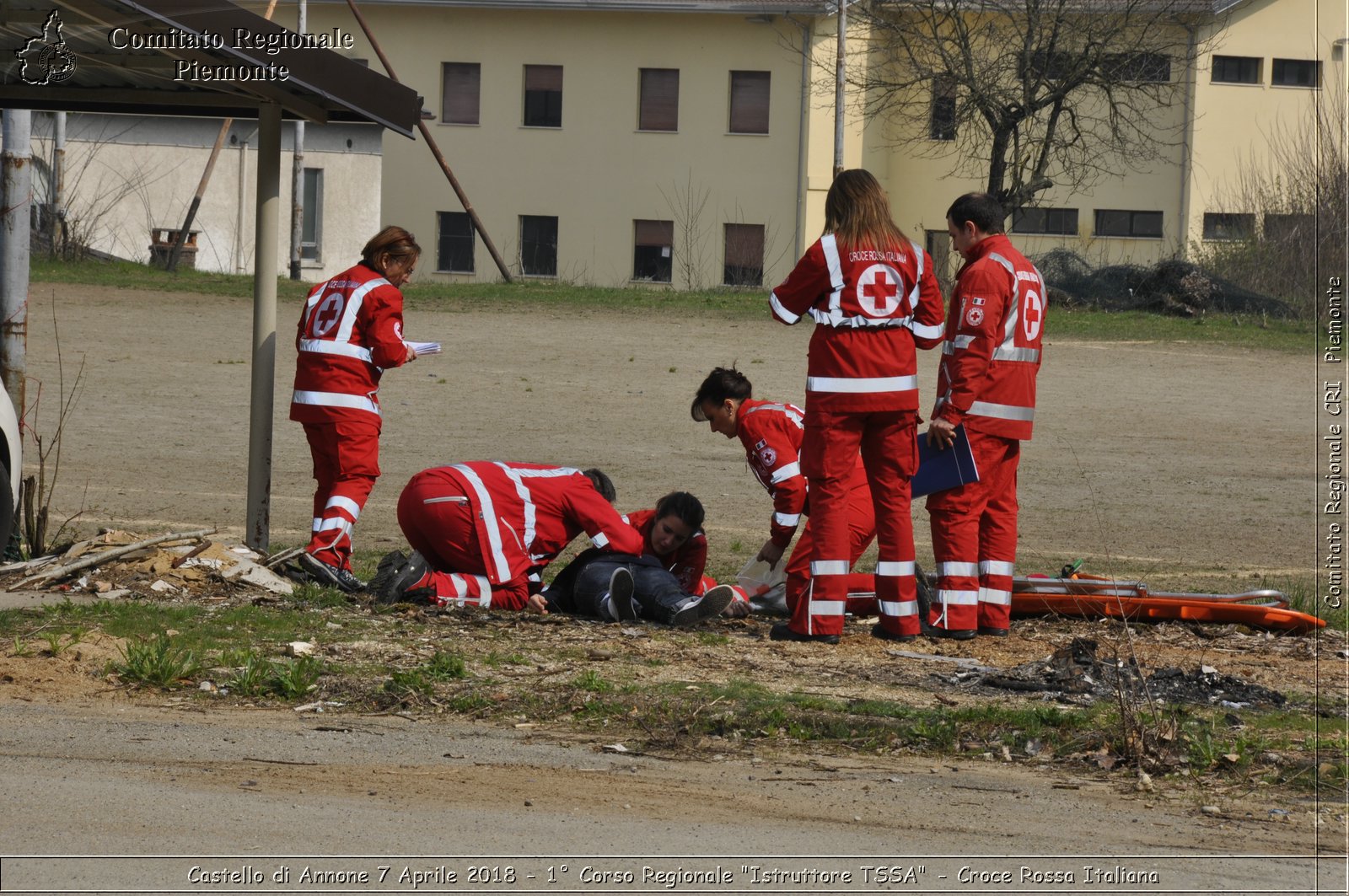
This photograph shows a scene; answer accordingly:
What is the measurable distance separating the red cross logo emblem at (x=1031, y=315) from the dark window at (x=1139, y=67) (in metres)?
31.7

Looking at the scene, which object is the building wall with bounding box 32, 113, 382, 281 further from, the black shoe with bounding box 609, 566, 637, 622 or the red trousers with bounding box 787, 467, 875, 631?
the black shoe with bounding box 609, 566, 637, 622

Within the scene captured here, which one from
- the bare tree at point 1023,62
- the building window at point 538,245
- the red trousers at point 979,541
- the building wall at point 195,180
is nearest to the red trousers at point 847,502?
the red trousers at point 979,541

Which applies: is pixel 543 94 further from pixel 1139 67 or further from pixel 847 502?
pixel 847 502

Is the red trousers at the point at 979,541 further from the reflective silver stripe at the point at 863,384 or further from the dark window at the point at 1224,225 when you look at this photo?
the dark window at the point at 1224,225

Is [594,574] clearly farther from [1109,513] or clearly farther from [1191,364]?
[1191,364]

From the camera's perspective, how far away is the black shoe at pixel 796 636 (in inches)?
297

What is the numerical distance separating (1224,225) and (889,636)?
4114 centimetres

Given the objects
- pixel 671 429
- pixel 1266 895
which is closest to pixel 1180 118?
pixel 671 429

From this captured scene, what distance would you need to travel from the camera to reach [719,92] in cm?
4538

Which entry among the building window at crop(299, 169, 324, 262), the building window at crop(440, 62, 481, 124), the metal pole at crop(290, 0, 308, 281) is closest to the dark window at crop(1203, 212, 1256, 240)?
the building window at crop(440, 62, 481, 124)

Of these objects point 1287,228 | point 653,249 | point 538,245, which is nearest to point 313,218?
point 538,245

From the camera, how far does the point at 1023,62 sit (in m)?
37.5

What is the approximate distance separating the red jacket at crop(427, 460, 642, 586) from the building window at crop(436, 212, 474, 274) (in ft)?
129

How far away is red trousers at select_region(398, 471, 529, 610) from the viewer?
798cm
